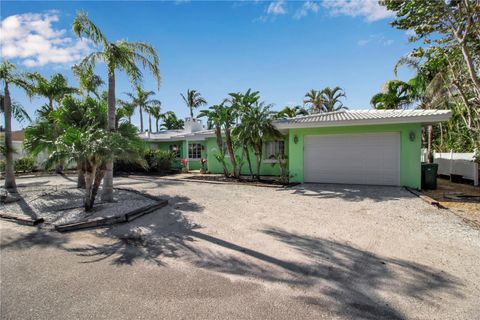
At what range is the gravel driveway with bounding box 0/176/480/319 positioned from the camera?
9.13 ft

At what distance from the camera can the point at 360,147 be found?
11.0 m

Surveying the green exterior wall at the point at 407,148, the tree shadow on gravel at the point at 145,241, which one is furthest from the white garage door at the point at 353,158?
the tree shadow on gravel at the point at 145,241

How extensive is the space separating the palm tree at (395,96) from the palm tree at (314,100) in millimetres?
8845

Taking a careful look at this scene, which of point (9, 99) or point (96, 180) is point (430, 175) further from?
point (9, 99)

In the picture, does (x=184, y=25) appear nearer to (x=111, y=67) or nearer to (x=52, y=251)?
(x=111, y=67)

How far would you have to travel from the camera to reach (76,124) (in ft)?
26.8

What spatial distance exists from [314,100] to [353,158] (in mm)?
20122

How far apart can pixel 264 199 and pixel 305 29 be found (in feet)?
23.7

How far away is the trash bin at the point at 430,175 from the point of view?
1030 cm

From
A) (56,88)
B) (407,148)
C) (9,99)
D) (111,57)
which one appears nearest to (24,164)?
(56,88)

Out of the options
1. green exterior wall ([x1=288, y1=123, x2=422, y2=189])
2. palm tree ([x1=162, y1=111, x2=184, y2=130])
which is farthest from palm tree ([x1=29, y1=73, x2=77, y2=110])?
palm tree ([x1=162, y1=111, x2=184, y2=130])

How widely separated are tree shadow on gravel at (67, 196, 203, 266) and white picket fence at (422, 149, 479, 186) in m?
13.3

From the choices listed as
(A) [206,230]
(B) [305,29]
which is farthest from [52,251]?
(B) [305,29]

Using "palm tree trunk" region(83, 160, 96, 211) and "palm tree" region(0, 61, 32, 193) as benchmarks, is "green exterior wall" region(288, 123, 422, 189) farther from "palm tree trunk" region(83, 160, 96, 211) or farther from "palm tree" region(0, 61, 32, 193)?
"palm tree" region(0, 61, 32, 193)
